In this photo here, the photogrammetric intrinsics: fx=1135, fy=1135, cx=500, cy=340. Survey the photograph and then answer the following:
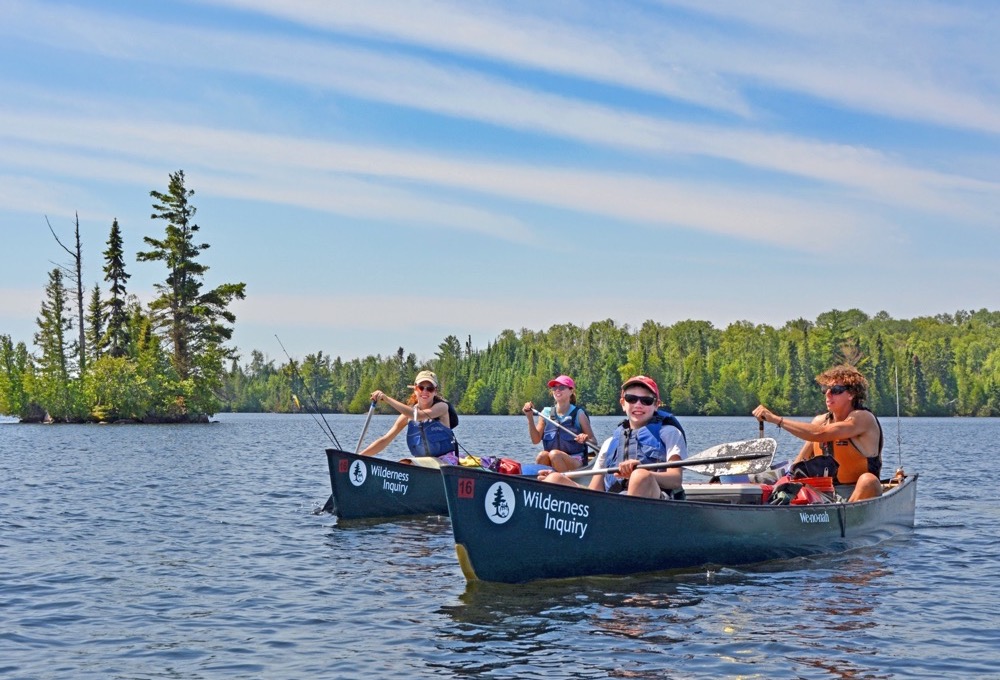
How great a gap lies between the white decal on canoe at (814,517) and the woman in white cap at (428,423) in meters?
5.47

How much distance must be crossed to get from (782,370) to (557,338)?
41623 millimetres

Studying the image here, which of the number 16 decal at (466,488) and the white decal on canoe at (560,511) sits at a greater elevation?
the number 16 decal at (466,488)

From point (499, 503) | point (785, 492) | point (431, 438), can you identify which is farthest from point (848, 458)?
point (431, 438)

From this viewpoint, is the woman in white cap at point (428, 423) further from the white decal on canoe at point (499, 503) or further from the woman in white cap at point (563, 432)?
the white decal on canoe at point (499, 503)

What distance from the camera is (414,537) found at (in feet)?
48.3

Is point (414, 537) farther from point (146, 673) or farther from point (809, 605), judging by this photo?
point (146, 673)

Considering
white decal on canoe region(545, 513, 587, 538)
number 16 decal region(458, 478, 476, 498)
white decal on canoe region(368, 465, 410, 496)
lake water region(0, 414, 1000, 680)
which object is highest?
number 16 decal region(458, 478, 476, 498)

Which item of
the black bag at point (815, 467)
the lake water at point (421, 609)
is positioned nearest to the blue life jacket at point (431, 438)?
the lake water at point (421, 609)

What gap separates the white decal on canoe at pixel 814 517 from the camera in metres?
12.2

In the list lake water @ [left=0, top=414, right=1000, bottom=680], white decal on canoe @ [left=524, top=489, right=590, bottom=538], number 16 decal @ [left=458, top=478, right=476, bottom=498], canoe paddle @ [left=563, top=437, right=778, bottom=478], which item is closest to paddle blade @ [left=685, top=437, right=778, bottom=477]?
canoe paddle @ [left=563, top=437, right=778, bottom=478]

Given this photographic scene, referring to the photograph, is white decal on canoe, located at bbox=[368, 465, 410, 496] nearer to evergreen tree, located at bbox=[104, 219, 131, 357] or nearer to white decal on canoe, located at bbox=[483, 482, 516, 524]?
white decal on canoe, located at bbox=[483, 482, 516, 524]

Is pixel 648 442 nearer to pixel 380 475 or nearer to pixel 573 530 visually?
pixel 573 530

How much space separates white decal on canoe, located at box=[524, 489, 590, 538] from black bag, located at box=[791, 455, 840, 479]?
412 centimetres

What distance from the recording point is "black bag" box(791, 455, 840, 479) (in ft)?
44.3
